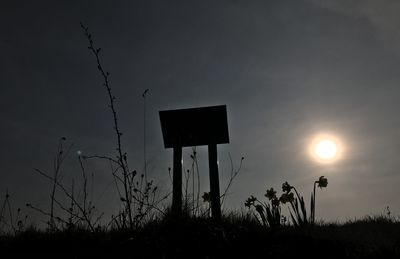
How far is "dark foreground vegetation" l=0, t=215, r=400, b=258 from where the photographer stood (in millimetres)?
3867

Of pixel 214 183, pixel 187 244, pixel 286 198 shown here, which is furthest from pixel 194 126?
pixel 187 244

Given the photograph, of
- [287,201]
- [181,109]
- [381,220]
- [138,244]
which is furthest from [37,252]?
[381,220]

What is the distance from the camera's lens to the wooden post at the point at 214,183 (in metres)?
5.77

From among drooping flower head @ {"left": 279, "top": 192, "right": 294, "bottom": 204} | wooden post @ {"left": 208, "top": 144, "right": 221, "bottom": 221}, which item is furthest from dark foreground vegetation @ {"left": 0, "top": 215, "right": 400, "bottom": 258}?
drooping flower head @ {"left": 279, "top": 192, "right": 294, "bottom": 204}

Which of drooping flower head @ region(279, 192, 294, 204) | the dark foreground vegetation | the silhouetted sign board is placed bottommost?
the dark foreground vegetation

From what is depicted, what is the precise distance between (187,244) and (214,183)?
2362 mm

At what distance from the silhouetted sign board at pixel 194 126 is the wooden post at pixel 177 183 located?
189 millimetres

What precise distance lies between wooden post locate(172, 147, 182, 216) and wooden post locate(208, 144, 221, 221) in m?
0.51

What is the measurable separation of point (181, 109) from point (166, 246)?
2.90 m

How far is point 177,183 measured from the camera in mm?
6211

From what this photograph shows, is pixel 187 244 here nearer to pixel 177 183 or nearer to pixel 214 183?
pixel 177 183

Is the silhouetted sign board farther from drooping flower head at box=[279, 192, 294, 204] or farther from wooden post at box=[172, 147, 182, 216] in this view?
drooping flower head at box=[279, 192, 294, 204]

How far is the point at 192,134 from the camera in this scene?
6598 millimetres

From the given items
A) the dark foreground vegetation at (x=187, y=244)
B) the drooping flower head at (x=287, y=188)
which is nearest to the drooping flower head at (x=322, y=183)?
the drooping flower head at (x=287, y=188)
